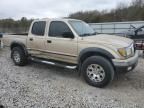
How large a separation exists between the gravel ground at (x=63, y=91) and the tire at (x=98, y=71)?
0.18 metres

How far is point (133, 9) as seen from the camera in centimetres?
3253

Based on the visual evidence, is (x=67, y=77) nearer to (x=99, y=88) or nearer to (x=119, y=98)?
(x=99, y=88)

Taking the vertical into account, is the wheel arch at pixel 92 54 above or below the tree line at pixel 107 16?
below

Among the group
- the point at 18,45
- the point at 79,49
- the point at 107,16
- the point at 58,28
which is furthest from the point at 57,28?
the point at 107,16

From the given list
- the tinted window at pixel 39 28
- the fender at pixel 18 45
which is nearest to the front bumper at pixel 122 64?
the tinted window at pixel 39 28

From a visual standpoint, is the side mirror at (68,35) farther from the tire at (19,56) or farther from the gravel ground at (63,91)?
the tire at (19,56)

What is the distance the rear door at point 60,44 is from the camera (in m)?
5.47

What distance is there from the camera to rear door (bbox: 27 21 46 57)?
20.6 ft

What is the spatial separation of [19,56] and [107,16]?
3108cm

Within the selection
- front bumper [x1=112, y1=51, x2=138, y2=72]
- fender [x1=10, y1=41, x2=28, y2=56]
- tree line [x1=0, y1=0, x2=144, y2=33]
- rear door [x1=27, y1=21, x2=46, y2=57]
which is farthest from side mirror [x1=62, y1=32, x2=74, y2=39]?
tree line [x1=0, y1=0, x2=144, y2=33]

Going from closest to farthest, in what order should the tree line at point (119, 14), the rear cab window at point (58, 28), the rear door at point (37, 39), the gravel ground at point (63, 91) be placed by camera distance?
the gravel ground at point (63, 91), the rear cab window at point (58, 28), the rear door at point (37, 39), the tree line at point (119, 14)

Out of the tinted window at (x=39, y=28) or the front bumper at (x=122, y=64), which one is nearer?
the front bumper at (x=122, y=64)

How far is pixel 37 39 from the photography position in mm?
6371

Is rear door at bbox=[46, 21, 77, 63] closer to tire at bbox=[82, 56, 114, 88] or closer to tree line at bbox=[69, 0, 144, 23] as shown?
tire at bbox=[82, 56, 114, 88]
